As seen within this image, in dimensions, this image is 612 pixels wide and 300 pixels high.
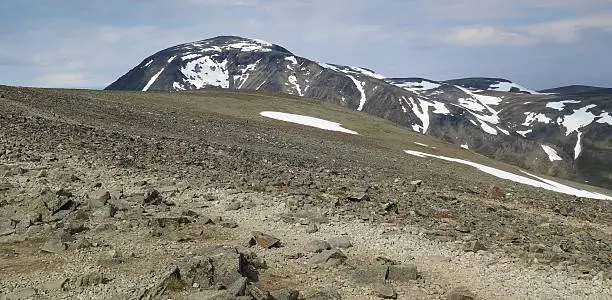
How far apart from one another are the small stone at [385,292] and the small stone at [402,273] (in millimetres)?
661

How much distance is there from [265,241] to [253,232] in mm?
844

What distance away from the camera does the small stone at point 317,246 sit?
1441 cm

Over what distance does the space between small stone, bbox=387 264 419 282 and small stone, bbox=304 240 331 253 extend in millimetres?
2175

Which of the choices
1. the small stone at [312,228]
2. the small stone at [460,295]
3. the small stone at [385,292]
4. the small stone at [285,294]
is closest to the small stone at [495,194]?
the small stone at [312,228]

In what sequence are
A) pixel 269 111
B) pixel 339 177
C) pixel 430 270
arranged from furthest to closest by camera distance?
pixel 269 111 → pixel 339 177 → pixel 430 270

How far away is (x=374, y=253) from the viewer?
1462 cm

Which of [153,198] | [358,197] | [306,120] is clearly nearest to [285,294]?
[153,198]

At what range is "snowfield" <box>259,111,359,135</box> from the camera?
72.1 metres

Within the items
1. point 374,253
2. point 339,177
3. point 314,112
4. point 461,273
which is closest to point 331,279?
point 374,253

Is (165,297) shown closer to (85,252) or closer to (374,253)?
(85,252)

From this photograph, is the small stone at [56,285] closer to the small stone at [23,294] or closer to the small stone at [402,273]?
the small stone at [23,294]

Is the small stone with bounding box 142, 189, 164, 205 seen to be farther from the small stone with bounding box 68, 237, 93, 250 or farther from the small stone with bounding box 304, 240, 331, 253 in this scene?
the small stone with bounding box 304, 240, 331, 253

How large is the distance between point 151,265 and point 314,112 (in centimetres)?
7478

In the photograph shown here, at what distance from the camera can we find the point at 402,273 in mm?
12875
